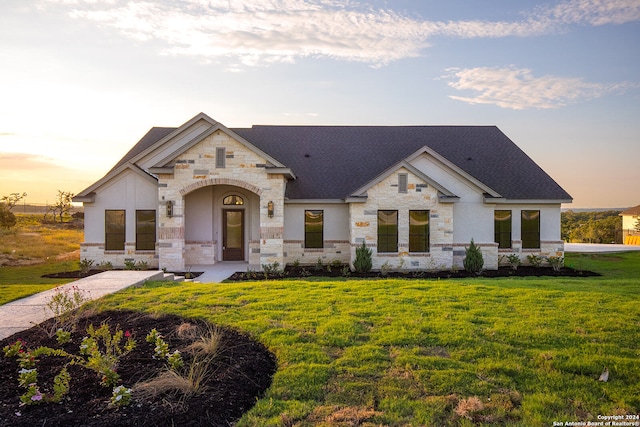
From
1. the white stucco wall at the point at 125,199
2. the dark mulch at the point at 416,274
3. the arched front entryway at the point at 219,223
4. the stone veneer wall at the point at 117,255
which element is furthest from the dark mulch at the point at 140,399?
the arched front entryway at the point at 219,223

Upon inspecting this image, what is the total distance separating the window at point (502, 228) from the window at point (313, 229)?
27.1 ft

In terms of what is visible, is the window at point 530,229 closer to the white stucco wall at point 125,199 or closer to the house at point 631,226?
the white stucco wall at point 125,199

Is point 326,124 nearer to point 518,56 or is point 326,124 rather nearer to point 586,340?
point 518,56

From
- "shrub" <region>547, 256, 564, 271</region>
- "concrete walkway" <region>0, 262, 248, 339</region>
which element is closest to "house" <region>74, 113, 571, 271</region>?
"shrub" <region>547, 256, 564, 271</region>

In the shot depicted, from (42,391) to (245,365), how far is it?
2.51 metres

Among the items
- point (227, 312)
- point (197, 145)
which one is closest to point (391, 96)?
point (197, 145)

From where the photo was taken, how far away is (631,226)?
3866 cm

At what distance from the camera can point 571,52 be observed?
648 inches

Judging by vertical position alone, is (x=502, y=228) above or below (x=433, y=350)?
above

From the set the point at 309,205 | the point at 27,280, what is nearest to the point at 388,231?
the point at 309,205

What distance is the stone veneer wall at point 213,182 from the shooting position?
18.0 metres

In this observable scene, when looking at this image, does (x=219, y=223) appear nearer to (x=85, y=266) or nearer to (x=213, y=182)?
(x=213, y=182)

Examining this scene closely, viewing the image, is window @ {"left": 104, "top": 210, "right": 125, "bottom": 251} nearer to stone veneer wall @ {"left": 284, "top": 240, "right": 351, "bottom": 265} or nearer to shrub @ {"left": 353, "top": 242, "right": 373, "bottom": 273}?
stone veneer wall @ {"left": 284, "top": 240, "right": 351, "bottom": 265}

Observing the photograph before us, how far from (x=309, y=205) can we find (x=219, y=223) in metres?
4.39
